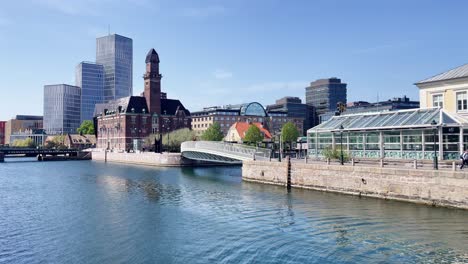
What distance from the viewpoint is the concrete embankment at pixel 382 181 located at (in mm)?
29531

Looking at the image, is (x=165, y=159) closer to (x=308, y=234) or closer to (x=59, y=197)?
(x=59, y=197)

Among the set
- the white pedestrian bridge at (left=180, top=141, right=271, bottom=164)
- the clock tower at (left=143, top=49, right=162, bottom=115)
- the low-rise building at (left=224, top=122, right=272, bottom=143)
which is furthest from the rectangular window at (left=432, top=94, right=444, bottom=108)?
the clock tower at (left=143, top=49, right=162, bottom=115)

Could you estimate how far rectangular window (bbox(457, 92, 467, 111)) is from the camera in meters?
42.9

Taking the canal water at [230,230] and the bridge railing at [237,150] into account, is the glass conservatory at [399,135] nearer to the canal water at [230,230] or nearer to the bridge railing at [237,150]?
the bridge railing at [237,150]

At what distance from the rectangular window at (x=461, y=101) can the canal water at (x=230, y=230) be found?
15867mm

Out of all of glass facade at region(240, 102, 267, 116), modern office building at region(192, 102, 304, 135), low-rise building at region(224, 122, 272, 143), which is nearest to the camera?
low-rise building at region(224, 122, 272, 143)

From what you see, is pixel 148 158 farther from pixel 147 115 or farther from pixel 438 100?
pixel 438 100

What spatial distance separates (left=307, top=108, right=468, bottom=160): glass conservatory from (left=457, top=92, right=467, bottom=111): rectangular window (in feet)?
13.5

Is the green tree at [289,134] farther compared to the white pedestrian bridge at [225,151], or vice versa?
the green tree at [289,134]

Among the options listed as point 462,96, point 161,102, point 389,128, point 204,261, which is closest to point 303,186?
point 389,128

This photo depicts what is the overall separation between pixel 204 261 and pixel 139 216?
12.2 metres

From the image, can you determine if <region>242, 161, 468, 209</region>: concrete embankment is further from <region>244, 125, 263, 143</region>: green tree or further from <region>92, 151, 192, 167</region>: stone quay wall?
<region>244, 125, 263, 143</region>: green tree

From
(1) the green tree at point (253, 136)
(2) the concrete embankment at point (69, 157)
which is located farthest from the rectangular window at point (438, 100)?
Answer: (2) the concrete embankment at point (69, 157)

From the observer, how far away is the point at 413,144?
132 ft
